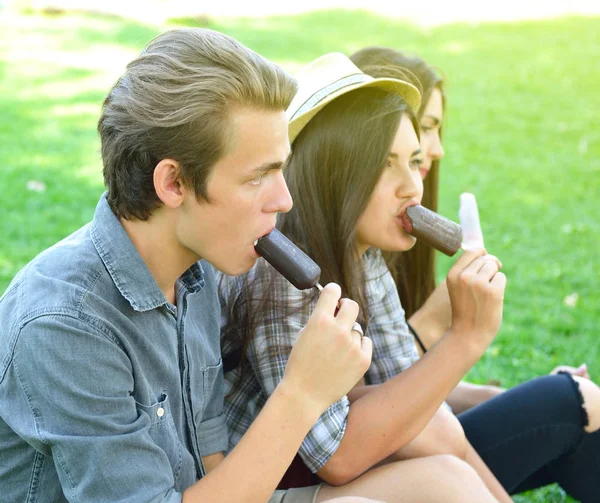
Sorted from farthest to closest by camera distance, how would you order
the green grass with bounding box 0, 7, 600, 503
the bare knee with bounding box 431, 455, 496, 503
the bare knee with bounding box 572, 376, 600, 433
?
the green grass with bounding box 0, 7, 600, 503 → the bare knee with bounding box 572, 376, 600, 433 → the bare knee with bounding box 431, 455, 496, 503

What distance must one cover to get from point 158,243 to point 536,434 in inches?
69.4

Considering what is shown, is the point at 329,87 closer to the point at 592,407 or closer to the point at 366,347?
the point at 366,347

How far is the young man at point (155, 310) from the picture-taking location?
197 cm

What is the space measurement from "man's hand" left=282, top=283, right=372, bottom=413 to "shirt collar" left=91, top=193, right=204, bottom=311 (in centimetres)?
40

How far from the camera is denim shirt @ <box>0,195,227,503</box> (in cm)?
195

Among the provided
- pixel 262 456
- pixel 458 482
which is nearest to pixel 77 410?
pixel 262 456

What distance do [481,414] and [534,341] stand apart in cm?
199

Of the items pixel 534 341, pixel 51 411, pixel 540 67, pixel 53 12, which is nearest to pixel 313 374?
pixel 51 411

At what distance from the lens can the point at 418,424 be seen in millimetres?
2650

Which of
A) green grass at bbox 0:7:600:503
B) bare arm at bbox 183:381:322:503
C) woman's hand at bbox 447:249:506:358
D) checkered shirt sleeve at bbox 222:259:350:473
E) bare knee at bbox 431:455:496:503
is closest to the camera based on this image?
bare arm at bbox 183:381:322:503

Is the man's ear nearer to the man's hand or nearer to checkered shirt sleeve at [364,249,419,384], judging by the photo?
the man's hand

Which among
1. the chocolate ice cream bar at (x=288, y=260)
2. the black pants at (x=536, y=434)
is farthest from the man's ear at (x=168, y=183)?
the black pants at (x=536, y=434)

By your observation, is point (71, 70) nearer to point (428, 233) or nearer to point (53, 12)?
point (53, 12)

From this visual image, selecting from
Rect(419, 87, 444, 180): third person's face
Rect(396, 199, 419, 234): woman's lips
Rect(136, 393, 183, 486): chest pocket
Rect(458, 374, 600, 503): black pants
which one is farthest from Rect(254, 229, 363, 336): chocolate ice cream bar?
Rect(419, 87, 444, 180): third person's face
